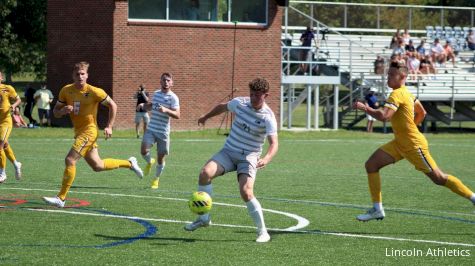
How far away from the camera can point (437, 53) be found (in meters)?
45.8

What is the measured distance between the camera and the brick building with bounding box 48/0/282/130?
3781cm

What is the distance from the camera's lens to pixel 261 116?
11641 mm

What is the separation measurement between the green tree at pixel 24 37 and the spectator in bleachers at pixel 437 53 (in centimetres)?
2415

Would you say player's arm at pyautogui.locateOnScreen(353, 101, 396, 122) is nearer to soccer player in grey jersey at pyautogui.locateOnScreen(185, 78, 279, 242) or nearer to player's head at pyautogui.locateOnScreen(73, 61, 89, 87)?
soccer player in grey jersey at pyautogui.locateOnScreen(185, 78, 279, 242)

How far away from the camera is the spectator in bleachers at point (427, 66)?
4409 cm

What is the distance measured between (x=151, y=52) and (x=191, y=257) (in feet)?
93.8

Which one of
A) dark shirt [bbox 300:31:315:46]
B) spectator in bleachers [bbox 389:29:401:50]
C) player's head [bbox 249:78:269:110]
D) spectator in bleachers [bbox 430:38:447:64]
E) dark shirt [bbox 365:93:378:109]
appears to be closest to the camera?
player's head [bbox 249:78:269:110]

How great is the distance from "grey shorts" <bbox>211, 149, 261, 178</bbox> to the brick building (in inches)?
1031

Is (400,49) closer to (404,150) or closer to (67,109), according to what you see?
(67,109)

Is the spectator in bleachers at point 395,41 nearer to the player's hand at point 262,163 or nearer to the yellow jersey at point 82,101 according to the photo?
the yellow jersey at point 82,101

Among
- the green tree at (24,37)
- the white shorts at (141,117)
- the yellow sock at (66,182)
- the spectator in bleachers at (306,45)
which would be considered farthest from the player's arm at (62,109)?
the green tree at (24,37)

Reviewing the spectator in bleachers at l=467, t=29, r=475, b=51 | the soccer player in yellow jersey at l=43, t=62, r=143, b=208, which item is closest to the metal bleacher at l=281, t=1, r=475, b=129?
the spectator in bleachers at l=467, t=29, r=475, b=51

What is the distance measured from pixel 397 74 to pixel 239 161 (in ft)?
7.79

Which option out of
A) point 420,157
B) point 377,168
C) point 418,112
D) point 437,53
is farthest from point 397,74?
point 437,53
